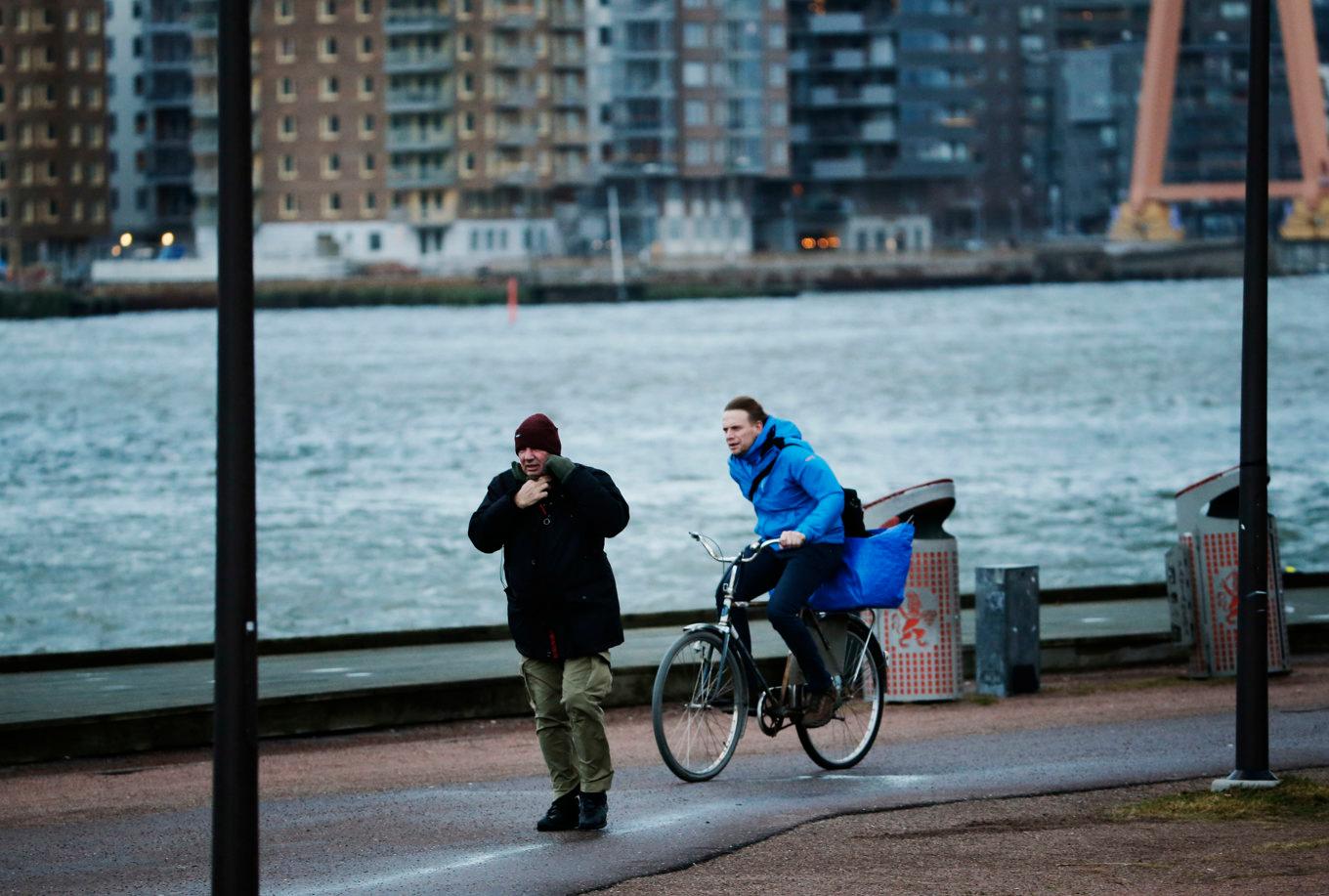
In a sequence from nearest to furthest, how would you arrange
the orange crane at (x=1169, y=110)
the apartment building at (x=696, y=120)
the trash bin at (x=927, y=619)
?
the trash bin at (x=927, y=619)
the orange crane at (x=1169, y=110)
the apartment building at (x=696, y=120)

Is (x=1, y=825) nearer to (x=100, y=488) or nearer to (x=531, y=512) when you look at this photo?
(x=531, y=512)

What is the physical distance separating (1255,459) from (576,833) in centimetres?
321


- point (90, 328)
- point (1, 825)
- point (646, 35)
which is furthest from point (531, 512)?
point (646, 35)

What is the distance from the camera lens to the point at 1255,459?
31.4 feet

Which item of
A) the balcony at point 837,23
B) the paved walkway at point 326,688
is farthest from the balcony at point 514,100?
the paved walkway at point 326,688

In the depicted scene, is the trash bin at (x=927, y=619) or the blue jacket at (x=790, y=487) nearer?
the blue jacket at (x=790, y=487)

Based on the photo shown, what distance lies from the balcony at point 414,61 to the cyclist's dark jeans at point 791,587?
467ft

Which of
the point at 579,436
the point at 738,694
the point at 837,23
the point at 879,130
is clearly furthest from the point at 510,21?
the point at 738,694

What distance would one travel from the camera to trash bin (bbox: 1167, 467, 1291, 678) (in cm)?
1402

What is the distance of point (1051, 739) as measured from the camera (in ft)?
37.7

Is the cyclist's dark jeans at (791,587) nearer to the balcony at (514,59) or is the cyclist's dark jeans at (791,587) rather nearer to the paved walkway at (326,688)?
the paved walkway at (326,688)

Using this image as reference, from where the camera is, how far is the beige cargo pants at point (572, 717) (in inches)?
346

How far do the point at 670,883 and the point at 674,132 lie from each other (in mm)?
157002

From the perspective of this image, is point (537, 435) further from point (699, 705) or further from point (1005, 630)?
point (1005, 630)
